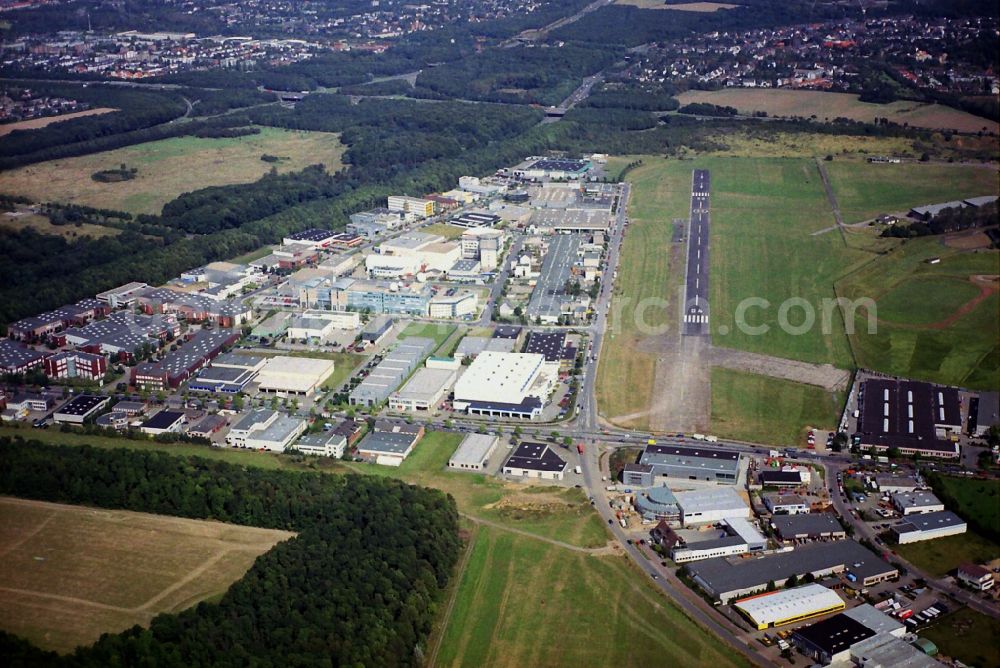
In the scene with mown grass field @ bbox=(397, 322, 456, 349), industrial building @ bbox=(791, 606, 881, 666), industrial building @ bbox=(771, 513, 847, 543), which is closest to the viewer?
industrial building @ bbox=(791, 606, 881, 666)

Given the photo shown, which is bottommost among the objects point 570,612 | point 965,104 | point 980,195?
point 570,612

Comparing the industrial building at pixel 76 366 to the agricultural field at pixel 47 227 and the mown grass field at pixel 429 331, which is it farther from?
the agricultural field at pixel 47 227

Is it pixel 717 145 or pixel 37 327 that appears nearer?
pixel 37 327

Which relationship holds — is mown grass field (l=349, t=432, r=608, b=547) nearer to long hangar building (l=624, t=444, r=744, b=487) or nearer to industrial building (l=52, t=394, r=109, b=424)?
long hangar building (l=624, t=444, r=744, b=487)

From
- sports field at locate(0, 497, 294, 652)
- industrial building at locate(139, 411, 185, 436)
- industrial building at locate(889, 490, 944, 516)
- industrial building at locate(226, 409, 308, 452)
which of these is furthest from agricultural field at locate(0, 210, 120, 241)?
industrial building at locate(889, 490, 944, 516)

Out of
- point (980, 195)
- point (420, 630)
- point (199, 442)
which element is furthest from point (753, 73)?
point (420, 630)

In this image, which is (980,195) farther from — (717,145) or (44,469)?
(44,469)

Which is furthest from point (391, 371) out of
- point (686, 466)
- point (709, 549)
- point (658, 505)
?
point (709, 549)
